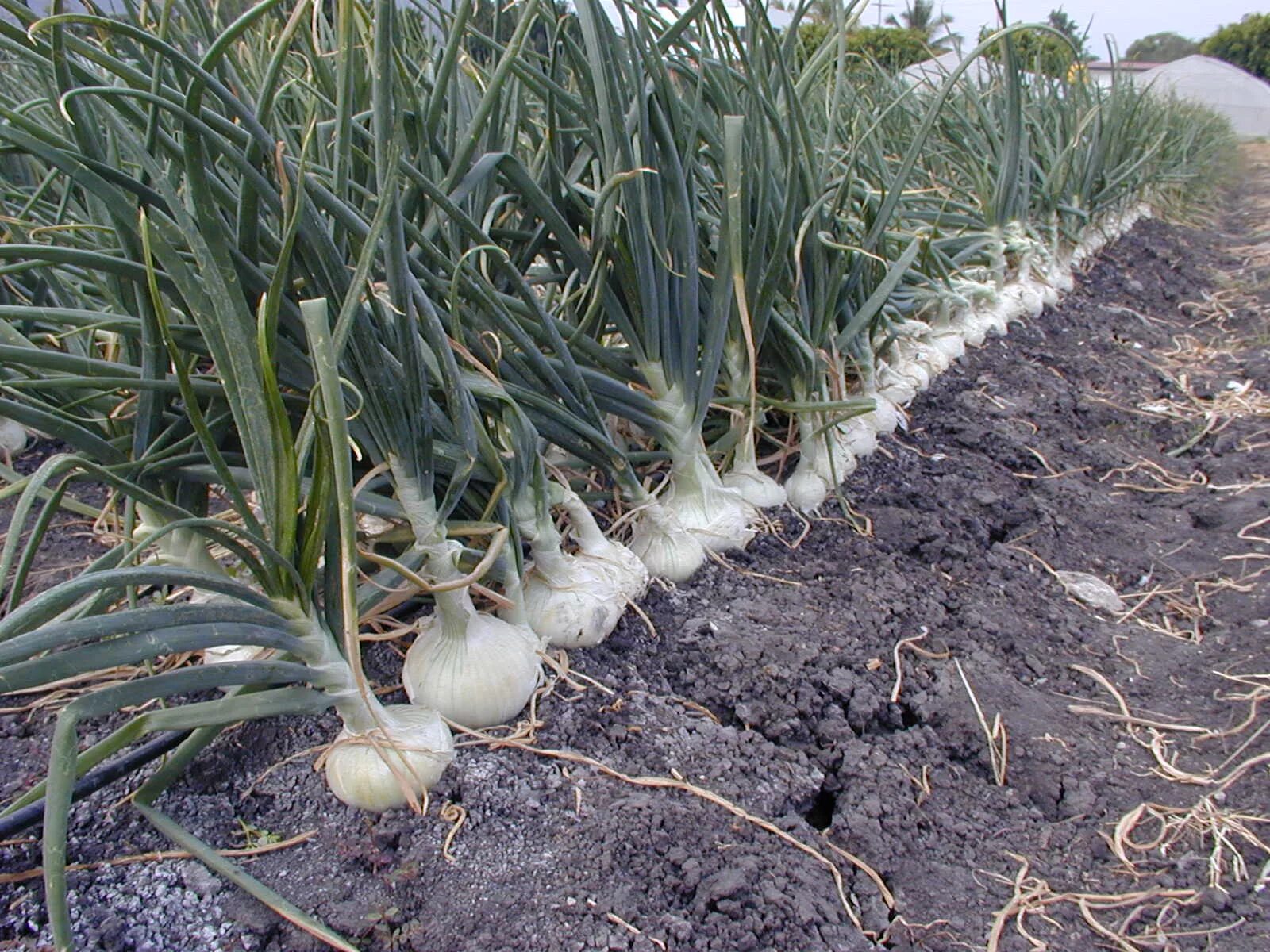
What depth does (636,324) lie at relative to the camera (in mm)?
1410

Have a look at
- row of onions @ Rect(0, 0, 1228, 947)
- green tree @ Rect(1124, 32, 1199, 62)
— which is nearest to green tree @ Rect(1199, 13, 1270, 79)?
green tree @ Rect(1124, 32, 1199, 62)

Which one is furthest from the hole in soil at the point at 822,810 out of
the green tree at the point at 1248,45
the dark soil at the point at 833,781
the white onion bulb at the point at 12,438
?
the green tree at the point at 1248,45

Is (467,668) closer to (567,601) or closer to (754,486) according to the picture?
(567,601)

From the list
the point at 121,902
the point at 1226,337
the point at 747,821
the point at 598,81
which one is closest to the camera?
the point at 121,902

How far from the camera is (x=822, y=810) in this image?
3.61 feet

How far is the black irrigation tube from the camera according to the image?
792 millimetres

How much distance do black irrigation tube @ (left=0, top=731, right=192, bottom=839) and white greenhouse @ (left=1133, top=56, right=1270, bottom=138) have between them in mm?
20095

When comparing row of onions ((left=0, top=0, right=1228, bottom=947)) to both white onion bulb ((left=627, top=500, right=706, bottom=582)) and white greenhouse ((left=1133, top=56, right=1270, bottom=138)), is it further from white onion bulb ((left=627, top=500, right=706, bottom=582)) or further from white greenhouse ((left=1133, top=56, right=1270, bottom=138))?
white greenhouse ((left=1133, top=56, right=1270, bottom=138))

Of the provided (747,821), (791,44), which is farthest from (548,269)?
(747,821)

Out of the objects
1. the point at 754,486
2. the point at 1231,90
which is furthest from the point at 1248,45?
the point at 754,486

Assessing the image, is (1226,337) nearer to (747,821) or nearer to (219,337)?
(747,821)

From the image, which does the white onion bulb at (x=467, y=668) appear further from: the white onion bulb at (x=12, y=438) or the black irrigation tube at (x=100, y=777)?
the white onion bulb at (x=12, y=438)

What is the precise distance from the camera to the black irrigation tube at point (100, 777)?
2.60 ft

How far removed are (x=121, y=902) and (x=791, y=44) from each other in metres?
1.55
